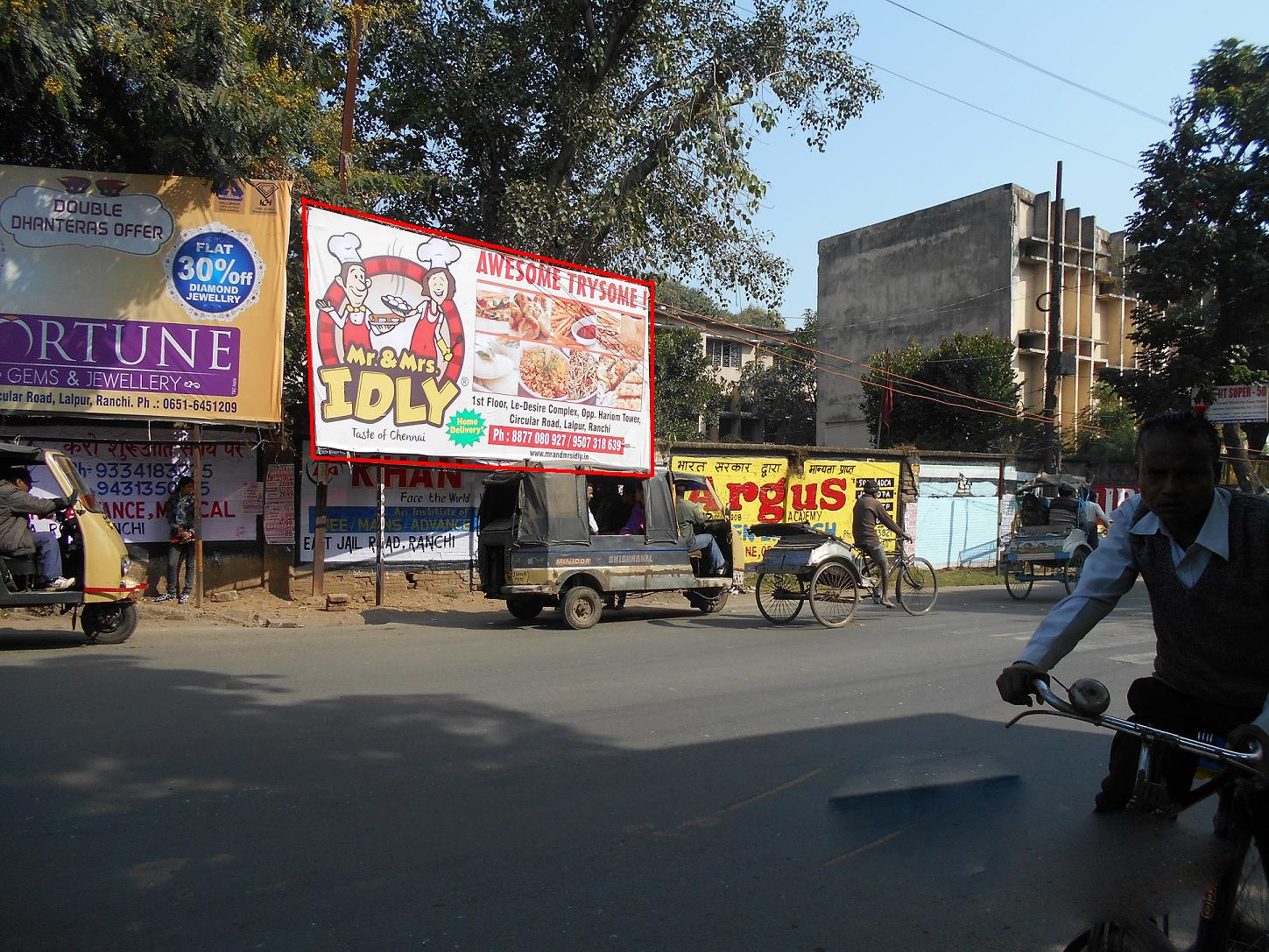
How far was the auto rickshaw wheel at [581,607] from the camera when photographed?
11656mm

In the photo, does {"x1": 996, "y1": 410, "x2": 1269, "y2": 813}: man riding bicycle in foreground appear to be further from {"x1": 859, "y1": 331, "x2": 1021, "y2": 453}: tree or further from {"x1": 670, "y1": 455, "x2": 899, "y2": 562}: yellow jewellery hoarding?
{"x1": 859, "y1": 331, "x2": 1021, "y2": 453}: tree

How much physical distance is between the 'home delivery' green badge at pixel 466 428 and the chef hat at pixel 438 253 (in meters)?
2.12

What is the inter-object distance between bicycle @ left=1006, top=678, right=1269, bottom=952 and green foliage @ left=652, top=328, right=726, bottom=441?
31.3 m

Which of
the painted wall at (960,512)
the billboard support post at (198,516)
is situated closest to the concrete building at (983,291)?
the painted wall at (960,512)

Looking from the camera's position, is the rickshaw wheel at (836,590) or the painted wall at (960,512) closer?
the rickshaw wheel at (836,590)

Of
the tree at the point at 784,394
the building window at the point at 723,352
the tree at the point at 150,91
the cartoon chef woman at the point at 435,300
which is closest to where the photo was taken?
the tree at the point at 150,91

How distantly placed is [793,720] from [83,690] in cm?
546

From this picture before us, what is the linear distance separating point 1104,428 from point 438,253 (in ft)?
93.9

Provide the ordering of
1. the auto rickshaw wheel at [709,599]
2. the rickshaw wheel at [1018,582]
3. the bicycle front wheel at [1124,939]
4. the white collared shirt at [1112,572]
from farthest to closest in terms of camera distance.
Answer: the rickshaw wheel at [1018,582] → the auto rickshaw wheel at [709,599] → the white collared shirt at [1112,572] → the bicycle front wheel at [1124,939]

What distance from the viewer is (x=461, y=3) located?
17609 millimetres

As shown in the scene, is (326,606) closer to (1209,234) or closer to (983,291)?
(1209,234)

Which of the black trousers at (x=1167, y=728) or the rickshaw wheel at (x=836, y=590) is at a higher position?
the black trousers at (x=1167, y=728)

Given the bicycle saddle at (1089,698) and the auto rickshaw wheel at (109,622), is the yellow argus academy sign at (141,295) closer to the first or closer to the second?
the auto rickshaw wheel at (109,622)

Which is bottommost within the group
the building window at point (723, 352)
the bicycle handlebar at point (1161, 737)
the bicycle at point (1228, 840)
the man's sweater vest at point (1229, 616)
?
the bicycle at point (1228, 840)
